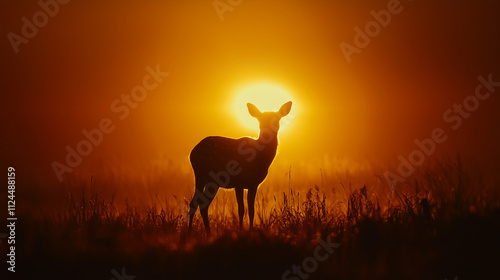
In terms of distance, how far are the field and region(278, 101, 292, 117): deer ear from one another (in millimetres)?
1491

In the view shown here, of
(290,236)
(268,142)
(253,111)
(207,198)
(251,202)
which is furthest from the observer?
(253,111)

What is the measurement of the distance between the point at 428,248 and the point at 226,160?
12.5ft

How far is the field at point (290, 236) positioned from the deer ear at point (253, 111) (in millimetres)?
1526

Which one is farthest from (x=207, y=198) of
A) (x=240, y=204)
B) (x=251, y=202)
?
(x=251, y=202)

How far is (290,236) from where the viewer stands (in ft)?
28.5

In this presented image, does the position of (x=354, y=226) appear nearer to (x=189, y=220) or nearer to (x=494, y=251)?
(x=494, y=251)

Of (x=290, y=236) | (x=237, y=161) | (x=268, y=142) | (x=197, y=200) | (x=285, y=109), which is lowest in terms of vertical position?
(x=290, y=236)

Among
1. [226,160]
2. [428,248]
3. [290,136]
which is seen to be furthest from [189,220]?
[290,136]

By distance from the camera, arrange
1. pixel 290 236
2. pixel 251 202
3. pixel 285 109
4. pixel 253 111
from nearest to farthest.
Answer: pixel 290 236 → pixel 251 202 → pixel 285 109 → pixel 253 111

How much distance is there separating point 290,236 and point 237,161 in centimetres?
218

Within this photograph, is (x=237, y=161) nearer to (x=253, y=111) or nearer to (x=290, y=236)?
(x=253, y=111)

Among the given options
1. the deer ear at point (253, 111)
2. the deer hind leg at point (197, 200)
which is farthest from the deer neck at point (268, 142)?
the deer hind leg at point (197, 200)

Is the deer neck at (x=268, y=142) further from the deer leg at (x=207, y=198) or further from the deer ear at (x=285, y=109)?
the deer leg at (x=207, y=198)

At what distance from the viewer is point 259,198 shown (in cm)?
1077
